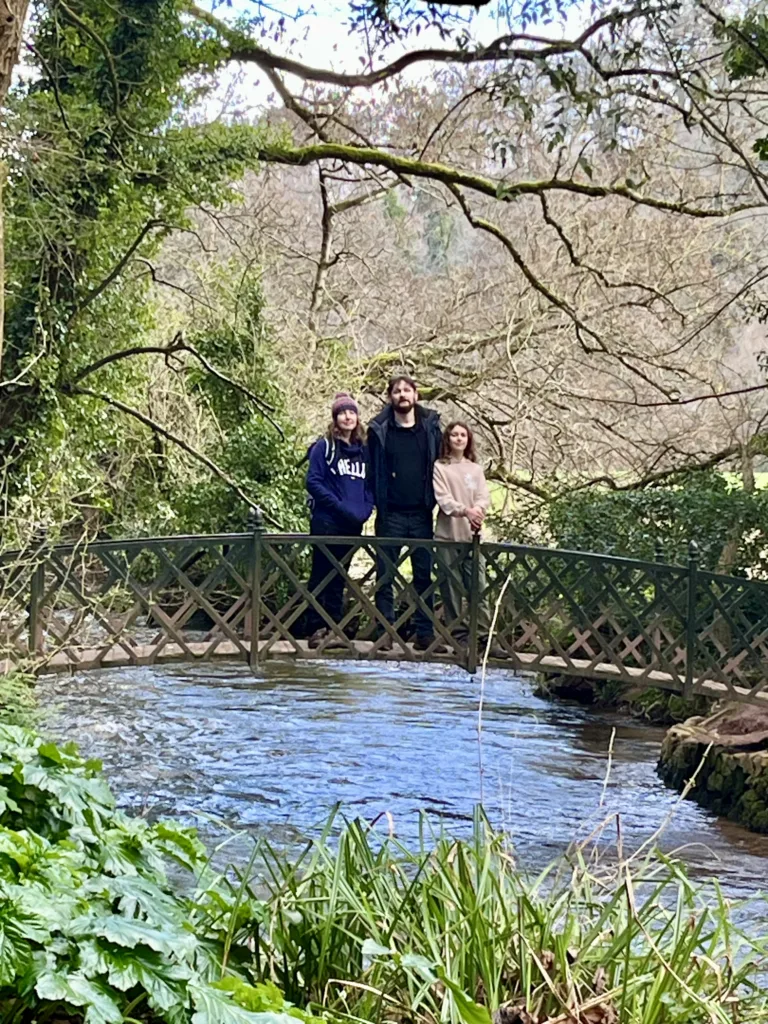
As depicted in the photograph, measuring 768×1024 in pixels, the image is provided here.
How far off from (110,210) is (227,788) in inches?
180

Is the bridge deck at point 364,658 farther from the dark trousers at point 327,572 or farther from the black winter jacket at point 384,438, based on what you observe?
the black winter jacket at point 384,438

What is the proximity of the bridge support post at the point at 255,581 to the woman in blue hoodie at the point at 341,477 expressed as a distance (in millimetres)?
410

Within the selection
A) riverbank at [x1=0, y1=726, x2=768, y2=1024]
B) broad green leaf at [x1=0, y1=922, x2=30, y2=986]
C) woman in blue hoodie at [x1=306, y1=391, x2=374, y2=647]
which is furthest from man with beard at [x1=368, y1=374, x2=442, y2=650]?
broad green leaf at [x1=0, y1=922, x2=30, y2=986]

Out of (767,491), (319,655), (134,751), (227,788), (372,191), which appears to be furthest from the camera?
(372,191)

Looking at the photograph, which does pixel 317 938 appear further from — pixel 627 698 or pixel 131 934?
pixel 627 698

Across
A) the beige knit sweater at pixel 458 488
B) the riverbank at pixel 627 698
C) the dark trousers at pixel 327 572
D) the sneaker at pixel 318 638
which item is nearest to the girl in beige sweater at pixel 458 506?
the beige knit sweater at pixel 458 488

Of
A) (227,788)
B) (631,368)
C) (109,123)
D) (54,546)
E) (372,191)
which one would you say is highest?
(372,191)

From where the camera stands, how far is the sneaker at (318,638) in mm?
9445

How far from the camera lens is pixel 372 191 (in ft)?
43.0

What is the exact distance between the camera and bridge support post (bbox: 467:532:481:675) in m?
8.73

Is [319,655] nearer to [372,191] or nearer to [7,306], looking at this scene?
[7,306]

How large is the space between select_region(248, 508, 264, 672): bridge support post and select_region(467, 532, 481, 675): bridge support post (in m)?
1.51

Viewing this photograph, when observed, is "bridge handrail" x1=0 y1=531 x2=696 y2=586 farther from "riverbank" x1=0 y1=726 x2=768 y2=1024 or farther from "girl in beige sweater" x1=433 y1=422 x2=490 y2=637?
"riverbank" x1=0 y1=726 x2=768 y2=1024

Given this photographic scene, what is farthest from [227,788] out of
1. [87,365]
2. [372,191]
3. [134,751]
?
[372,191]
